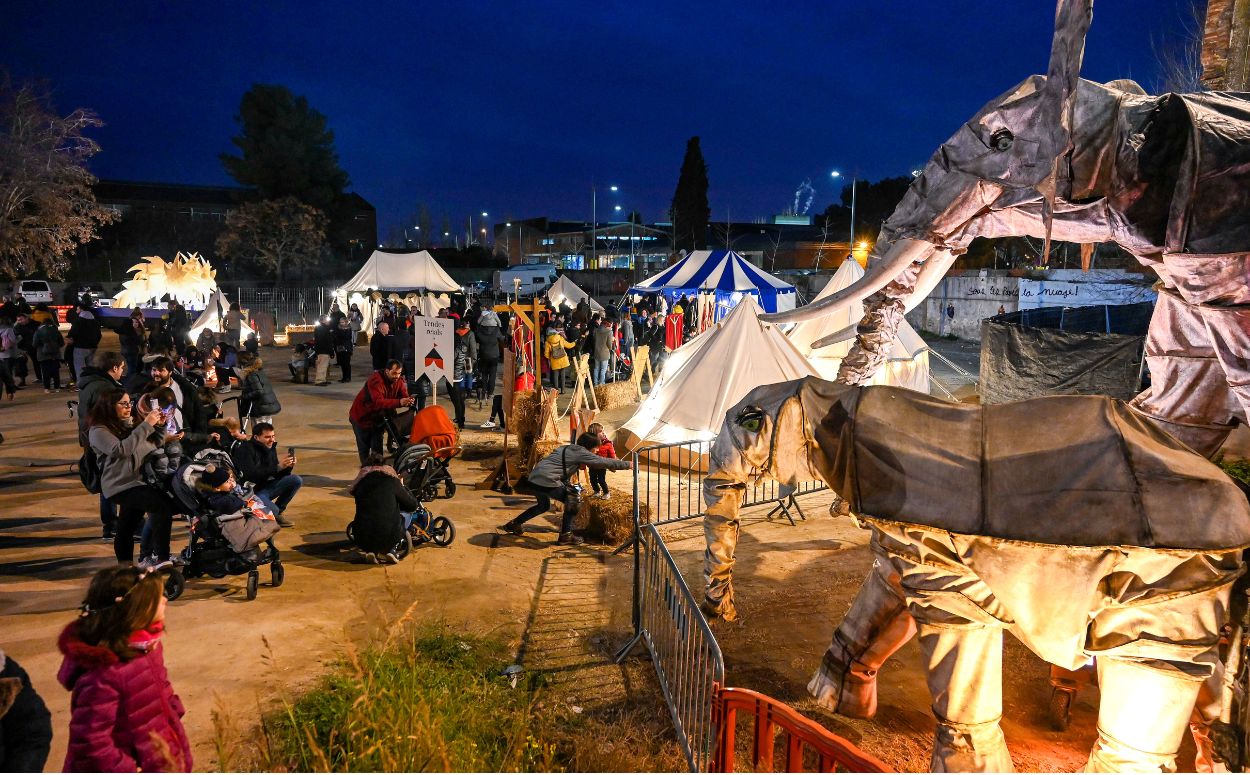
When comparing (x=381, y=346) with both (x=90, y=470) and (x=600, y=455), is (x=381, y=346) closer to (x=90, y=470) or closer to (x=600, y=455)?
(x=90, y=470)

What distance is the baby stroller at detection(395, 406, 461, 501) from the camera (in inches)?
348

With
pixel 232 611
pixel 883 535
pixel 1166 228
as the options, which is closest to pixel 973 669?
pixel 883 535

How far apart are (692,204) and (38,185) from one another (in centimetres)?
3829

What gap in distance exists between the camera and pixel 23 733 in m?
2.96

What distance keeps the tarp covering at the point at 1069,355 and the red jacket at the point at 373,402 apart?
10408 millimetres

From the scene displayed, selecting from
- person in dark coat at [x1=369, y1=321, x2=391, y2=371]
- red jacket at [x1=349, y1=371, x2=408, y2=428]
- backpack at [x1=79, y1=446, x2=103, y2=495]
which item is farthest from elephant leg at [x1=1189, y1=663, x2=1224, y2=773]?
person in dark coat at [x1=369, y1=321, x2=391, y2=371]

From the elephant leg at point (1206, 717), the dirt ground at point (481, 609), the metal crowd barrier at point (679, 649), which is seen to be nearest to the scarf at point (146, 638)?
the dirt ground at point (481, 609)

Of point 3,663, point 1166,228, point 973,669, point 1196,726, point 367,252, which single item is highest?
point 367,252

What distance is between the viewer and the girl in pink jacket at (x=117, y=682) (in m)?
3.09

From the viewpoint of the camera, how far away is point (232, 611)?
619 centimetres

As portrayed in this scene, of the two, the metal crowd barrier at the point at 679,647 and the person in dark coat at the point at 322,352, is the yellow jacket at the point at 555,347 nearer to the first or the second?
the person in dark coat at the point at 322,352

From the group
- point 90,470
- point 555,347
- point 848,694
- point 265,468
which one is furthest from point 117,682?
point 555,347

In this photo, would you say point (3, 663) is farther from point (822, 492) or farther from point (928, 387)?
point (928, 387)

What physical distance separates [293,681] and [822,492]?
770cm
